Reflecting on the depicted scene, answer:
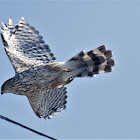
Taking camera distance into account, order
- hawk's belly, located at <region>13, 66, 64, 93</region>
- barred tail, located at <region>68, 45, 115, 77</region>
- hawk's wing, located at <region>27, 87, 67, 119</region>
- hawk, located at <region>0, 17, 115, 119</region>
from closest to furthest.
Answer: barred tail, located at <region>68, 45, 115, 77</region>
hawk, located at <region>0, 17, 115, 119</region>
hawk's belly, located at <region>13, 66, 64, 93</region>
hawk's wing, located at <region>27, 87, 67, 119</region>

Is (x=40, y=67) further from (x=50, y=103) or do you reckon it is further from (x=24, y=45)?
(x=50, y=103)

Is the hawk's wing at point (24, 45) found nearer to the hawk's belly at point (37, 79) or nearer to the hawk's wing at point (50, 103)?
the hawk's belly at point (37, 79)

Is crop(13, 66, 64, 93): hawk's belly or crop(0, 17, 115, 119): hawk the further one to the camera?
crop(13, 66, 64, 93): hawk's belly

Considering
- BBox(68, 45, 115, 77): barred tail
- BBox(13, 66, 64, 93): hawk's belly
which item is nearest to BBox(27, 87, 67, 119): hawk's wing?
BBox(13, 66, 64, 93): hawk's belly

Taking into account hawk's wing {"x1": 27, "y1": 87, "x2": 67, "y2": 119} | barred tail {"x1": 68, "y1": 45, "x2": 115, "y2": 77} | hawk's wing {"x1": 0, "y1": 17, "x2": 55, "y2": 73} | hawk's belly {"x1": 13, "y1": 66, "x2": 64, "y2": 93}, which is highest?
hawk's wing {"x1": 0, "y1": 17, "x2": 55, "y2": 73}

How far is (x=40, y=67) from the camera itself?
746cm

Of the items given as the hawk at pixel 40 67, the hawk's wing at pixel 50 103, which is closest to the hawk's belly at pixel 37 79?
the hawk at pixel 40 67

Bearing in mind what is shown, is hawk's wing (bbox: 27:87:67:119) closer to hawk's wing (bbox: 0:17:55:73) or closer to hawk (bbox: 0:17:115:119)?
hawk (bbox: 0:17:115:119)

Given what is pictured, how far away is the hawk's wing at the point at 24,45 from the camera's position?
→ 8.08 m

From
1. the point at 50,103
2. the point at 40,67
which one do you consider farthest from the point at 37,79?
the point at 50,103

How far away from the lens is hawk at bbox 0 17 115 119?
707 cm

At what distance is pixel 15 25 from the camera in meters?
8.55

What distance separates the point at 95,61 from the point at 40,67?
1.41m

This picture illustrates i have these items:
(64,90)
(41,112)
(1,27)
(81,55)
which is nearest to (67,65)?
(81,55)
